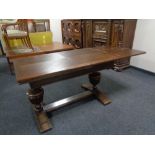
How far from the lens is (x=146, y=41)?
2.36 m

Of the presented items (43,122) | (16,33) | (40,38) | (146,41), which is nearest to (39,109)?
(43,122)

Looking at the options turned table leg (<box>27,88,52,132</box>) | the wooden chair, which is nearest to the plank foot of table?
turned table leg (<box>27,88,52,132</box>)

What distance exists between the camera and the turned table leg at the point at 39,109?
1.30 meters

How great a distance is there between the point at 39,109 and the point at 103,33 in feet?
6.68

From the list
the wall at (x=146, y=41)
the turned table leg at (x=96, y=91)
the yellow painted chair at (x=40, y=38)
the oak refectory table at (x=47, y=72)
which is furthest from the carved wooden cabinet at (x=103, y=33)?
the oak refectory table at (x=47, y=72)

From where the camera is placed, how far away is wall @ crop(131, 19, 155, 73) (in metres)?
2.25

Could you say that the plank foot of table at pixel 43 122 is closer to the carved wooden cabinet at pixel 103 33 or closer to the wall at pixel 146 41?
the carved wooden cabinet at pixel 103 33

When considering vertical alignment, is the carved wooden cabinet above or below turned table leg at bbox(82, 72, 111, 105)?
above

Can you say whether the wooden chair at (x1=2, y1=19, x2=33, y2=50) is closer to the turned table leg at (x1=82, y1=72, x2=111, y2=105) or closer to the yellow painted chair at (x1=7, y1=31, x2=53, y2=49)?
the yellow painted chair at (x1=7, y1=31, x2=53, y2=49)

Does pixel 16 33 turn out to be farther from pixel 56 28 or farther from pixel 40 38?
pixel 56 28

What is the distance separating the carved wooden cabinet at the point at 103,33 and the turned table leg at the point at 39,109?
1.74m

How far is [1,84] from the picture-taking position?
227 cm

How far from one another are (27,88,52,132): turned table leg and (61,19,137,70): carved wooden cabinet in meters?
1.74
